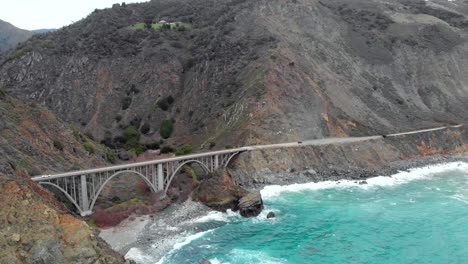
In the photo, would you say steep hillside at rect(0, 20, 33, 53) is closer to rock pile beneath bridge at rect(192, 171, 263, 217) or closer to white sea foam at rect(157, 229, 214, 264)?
rock pile beneath bridge at rect(192, 171, 263, 217)

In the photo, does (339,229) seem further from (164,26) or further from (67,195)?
(164,26)

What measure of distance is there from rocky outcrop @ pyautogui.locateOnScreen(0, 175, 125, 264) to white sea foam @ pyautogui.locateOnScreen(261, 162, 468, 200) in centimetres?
2666

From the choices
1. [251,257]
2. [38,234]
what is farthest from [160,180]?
[38,234]

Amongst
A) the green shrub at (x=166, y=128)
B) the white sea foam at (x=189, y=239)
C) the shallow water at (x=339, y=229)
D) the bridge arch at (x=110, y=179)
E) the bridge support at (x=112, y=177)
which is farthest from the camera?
the green shrub at (x=166, y=128)

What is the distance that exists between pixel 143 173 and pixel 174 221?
818 cm

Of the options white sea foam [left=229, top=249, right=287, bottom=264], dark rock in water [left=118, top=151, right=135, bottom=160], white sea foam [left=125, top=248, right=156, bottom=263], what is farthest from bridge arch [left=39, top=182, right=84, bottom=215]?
dark rock in water [left=118, top=151, right=135, bottom=160]

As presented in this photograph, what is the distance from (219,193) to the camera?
149 feet

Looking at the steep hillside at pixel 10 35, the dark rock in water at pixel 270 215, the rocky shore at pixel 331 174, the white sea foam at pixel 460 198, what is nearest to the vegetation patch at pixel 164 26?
the rocky shore at pixel 331 174

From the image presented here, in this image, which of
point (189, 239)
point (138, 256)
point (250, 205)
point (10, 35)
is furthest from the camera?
point (10, 35)

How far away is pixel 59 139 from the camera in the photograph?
47.8 meters

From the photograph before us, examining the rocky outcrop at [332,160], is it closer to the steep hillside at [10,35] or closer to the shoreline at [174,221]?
the shoreline at [174,221]

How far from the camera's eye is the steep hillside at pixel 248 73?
66312 mm

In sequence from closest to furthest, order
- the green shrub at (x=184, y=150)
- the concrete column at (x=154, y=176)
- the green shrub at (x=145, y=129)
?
the concrete column at (x=154, y=176), the green shrub at (x=184, y=150), the green shrub at (x=145, y=129)

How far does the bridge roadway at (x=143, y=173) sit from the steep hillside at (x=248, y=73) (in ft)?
11.9
